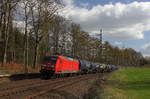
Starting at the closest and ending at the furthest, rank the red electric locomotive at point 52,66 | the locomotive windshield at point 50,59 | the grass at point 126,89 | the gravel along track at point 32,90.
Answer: the gravel along track at point 32,90 → the grass at point 126,89 → the red electric locomotive at point 52,66 → the locomotive windshield at point 50,59

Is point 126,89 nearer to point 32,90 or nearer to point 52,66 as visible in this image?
point 32,90

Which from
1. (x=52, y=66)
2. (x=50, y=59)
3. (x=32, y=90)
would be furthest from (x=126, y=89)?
(x=50, y=59)

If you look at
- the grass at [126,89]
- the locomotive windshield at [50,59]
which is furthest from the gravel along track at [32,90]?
the locomotive windshield at [50,59]

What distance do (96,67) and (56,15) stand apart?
23393mm

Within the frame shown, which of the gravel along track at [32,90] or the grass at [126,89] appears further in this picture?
the grass at [126,89]

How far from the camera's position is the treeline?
144 ft

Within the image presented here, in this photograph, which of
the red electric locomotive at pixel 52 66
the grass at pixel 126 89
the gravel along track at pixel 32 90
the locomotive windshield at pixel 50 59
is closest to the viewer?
the gravel along track at pixel 32 90

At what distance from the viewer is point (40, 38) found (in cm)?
5034

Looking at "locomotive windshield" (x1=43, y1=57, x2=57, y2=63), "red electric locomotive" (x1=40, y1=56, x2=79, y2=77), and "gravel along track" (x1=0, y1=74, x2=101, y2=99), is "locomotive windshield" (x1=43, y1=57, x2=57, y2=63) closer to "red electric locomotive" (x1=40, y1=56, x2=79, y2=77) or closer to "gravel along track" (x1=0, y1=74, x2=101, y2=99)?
"red electric locomotive" (x1=40, y1=56, x2=79, y2=77)

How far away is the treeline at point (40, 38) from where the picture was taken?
43.9 meters

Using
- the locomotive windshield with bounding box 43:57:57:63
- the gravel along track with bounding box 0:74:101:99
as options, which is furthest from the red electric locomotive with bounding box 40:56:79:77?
the gravel along track with bounding box 0:74:101:99

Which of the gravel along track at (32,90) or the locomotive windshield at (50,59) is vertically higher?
the locomotive windshield at (50,59)

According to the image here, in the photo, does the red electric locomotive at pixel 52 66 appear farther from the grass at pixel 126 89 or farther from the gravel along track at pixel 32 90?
the gravel along track at pixel 32 90

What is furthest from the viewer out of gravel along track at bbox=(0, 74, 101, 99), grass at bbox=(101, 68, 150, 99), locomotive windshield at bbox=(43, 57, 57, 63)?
locomotive windshield at bbox=(43, 57, 57, 63)
